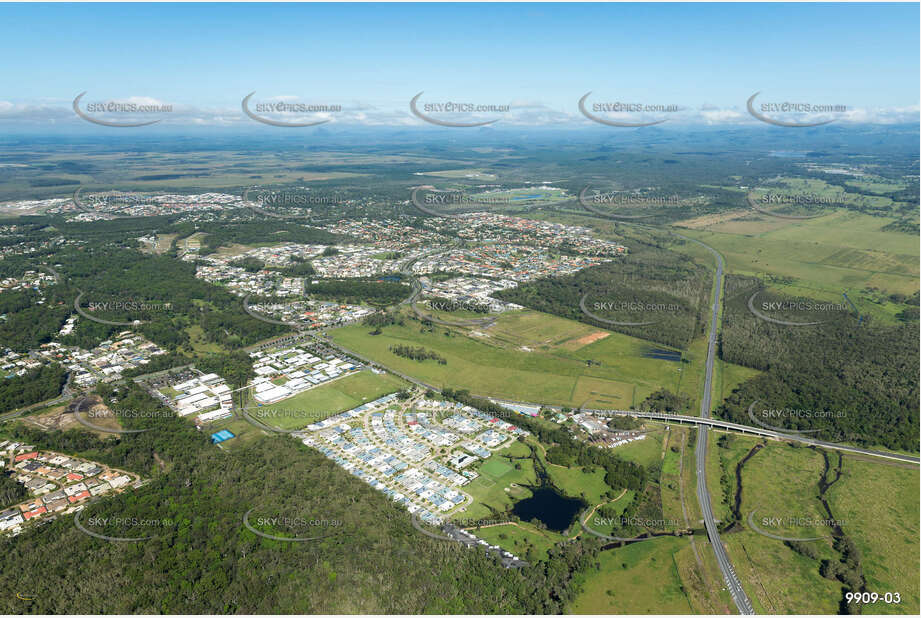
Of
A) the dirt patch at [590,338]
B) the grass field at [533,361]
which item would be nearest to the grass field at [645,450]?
the grass field at [533,361]

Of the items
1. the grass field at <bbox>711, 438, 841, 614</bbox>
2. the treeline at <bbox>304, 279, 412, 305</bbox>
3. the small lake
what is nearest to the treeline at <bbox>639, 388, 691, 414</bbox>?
the grass field at <bbox>711, 438, 841, 614</bbox>

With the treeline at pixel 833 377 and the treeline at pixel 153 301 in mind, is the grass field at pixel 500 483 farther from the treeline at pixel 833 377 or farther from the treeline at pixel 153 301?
the treeline at pixel 153 301

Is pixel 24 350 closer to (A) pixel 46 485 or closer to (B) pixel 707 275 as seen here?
(A) pixel 46 485

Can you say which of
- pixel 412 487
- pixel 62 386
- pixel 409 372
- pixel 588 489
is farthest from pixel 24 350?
pixel 588 489

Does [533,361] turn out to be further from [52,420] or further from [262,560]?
[52,420]

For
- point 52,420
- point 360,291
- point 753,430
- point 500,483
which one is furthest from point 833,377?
point 52,420

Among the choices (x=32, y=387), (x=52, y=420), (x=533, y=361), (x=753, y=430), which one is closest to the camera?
(x=52, y=420)

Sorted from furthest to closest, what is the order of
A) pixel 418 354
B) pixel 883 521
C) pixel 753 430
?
pixel 418 354, pixel 753 430, pixel 883 521
